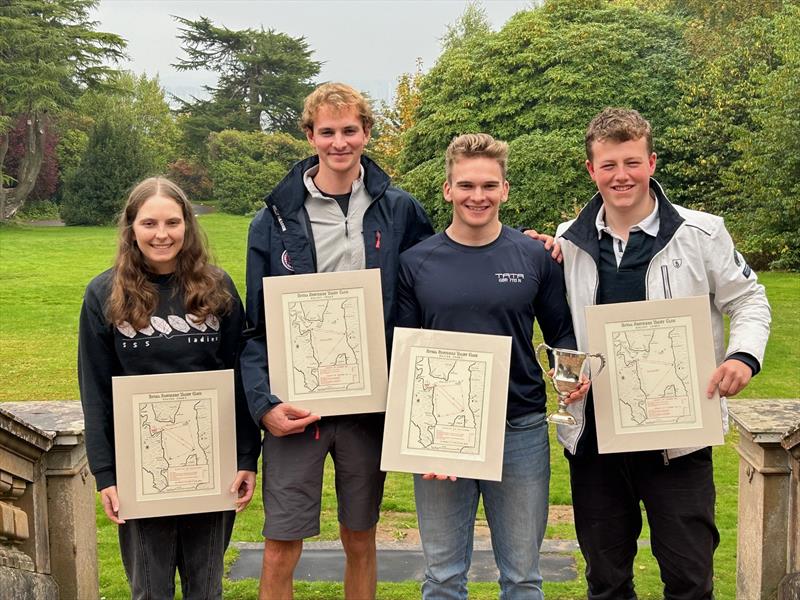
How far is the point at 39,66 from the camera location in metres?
45.4

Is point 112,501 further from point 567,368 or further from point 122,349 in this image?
point 567,368

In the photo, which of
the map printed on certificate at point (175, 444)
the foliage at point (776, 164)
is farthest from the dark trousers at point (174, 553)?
the foliage at point (776, 164)

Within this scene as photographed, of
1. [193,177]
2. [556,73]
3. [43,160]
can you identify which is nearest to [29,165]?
[43,160]

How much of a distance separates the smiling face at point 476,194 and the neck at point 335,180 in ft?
1.50

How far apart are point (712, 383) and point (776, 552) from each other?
1373mm

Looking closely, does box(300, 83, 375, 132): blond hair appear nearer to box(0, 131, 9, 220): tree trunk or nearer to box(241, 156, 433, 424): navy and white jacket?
box(241, 156, 433, 424): navy and white jacket

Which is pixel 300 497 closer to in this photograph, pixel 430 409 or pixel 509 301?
pixel 430 409

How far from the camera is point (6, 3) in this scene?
1820 inches

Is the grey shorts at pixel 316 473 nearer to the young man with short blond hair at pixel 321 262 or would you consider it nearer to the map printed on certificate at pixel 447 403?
the young man with short blond hair at pixel 321 262

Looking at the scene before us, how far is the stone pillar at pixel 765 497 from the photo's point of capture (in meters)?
4.38

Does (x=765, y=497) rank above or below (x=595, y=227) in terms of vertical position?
below

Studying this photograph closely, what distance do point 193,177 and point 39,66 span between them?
10.5 meters

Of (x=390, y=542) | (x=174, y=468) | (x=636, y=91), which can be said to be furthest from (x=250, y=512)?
(x=636, y=91)

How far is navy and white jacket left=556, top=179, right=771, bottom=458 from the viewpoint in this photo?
3.63 m
